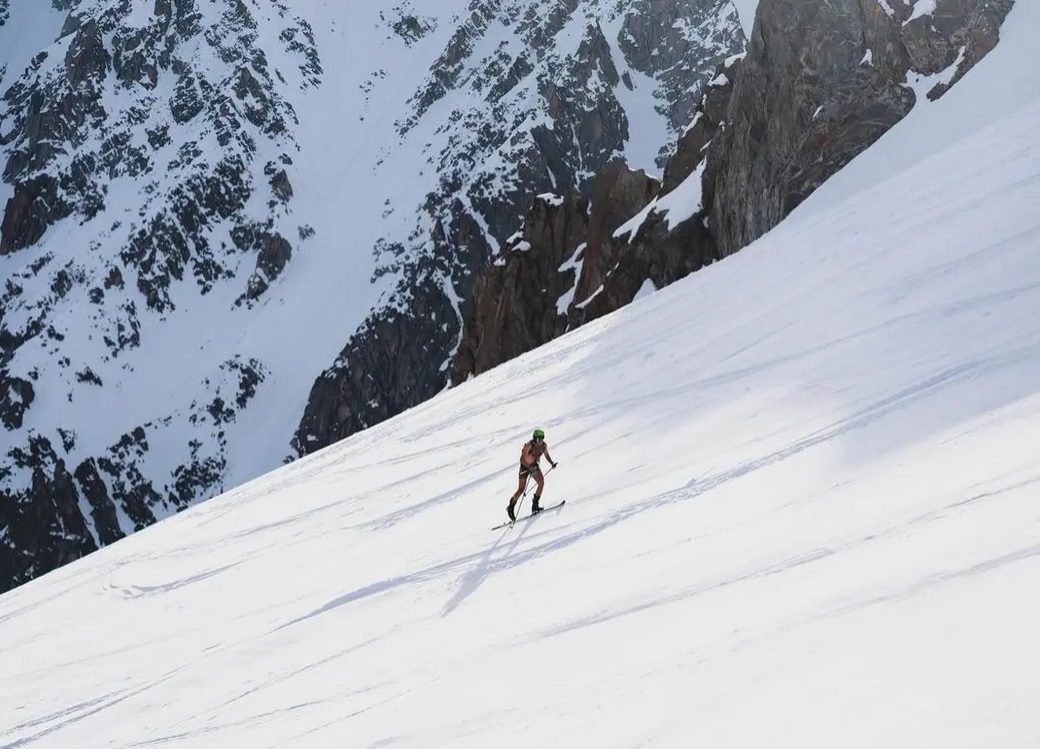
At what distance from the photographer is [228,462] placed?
110 meters

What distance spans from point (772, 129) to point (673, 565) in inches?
1219

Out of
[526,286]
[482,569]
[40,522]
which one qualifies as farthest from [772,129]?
[40,522]

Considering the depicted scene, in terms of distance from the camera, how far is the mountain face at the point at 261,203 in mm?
108688

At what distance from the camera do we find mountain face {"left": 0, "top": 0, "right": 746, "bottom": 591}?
108688 mm

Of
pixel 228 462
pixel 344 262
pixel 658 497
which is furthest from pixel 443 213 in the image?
pixel 658 497

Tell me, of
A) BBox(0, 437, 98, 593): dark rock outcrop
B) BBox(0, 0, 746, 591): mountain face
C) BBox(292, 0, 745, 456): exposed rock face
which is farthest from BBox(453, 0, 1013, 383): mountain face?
BBox(0, 437, 98, 593): dark rock outcrop

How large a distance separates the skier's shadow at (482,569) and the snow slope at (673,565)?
0.13 feet

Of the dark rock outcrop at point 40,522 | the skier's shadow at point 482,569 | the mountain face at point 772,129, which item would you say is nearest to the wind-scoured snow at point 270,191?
the dark rock outcrop at point 40,522

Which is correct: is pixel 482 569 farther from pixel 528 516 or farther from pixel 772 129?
pixel 772 129

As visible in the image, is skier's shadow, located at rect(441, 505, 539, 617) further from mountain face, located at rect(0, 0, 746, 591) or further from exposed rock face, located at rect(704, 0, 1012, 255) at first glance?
mountain face, located at rect(0, 0, 746, 591)

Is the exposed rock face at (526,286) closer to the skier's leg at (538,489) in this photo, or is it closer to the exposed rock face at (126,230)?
the skier's leg at (538,489)

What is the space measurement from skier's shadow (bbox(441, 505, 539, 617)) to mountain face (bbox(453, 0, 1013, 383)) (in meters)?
24.9

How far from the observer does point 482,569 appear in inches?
389

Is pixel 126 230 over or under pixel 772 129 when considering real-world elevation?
over
